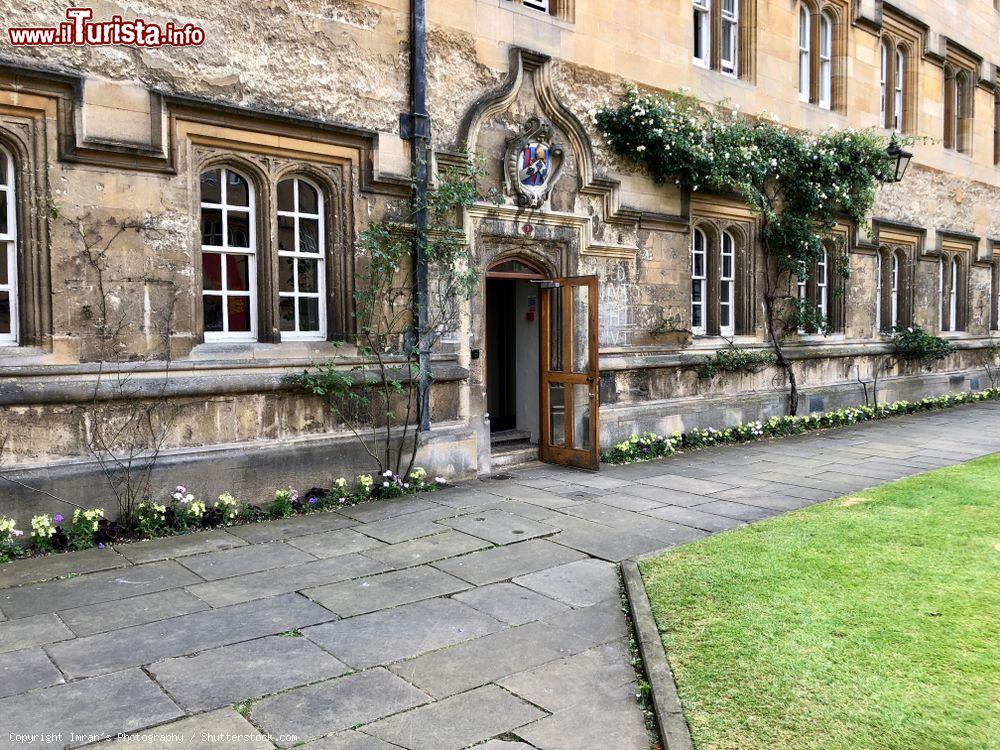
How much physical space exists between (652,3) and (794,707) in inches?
410

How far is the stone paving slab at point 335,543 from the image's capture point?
6543 mm

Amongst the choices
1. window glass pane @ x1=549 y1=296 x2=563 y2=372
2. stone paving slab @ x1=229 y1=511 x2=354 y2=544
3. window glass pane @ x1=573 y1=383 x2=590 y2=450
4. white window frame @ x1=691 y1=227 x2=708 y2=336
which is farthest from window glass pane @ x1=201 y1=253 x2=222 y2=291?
white window frame @ x1=691 y1=227 x2=708 y2=336

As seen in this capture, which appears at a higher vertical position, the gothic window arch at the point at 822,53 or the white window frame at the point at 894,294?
the gothic window arch at the point at 822,53

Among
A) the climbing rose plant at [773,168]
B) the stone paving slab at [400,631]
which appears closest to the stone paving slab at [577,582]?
the stone paving slab at [400,631]

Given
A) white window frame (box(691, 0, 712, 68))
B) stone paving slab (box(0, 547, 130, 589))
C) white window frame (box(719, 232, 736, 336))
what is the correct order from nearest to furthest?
stone paving slab (box(0, 547, 130, 589))
white window frame (box(691, 0, 712, 68))
white window frame (box(719, 232, 736, 336))

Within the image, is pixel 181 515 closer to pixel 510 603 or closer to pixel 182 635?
pixel 182 635

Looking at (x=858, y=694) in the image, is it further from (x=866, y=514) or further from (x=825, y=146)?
(x=825, y=146)

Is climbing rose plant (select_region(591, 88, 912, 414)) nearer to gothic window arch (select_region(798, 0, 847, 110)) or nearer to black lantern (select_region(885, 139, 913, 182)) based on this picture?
black lantern (select_region(885, 139, 913, 182))

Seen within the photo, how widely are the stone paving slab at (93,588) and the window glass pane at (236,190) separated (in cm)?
355

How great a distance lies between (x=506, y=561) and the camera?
6242 millimetres

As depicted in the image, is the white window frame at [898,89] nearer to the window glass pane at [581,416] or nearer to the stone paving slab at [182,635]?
the window glass pane at [581,416]

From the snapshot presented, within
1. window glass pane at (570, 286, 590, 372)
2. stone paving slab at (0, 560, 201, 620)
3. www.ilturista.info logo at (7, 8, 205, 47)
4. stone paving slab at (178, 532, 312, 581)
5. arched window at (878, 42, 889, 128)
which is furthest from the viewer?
arched window at (878, 42, 889, 128)

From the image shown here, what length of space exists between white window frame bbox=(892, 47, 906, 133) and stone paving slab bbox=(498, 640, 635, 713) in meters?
16.2

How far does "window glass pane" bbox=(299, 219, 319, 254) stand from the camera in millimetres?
8375
